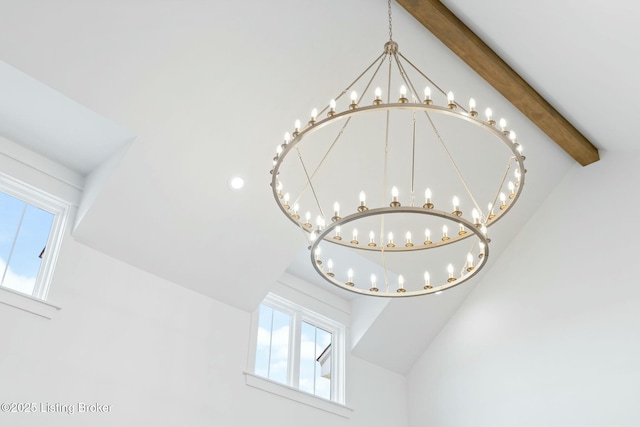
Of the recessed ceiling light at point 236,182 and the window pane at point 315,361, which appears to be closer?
the recessed ceiling light at point 236,182

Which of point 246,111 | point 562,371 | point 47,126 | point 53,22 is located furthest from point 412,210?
point 562,371

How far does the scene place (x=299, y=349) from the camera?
555cm

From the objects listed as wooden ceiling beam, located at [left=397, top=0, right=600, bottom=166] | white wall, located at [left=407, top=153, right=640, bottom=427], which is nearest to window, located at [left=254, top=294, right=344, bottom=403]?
white wall, located at [left=407, top=153, right=640, bottom=427]

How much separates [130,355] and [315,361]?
1.90m

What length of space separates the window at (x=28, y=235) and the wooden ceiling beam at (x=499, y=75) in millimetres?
2633

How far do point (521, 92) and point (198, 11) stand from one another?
2.35 meters

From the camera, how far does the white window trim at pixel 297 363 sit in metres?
5.02

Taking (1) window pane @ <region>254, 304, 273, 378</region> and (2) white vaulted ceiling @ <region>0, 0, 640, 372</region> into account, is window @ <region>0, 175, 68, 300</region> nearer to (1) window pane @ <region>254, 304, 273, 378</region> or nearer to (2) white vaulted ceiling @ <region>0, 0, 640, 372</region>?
(2) white vaulted ceiling @ <region>0, 0, 640, 372</region>

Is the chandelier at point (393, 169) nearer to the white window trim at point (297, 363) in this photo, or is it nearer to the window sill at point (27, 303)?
the white window trim at point (297, 363)

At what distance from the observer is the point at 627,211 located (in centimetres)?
523

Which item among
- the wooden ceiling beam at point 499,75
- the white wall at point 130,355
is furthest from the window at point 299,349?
the wooden ceiling beam at point 499,75

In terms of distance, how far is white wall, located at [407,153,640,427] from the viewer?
4.96 meters

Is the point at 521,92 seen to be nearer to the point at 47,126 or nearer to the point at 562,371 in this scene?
the point at 562,371

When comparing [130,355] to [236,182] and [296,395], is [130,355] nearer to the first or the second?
[236,182]
